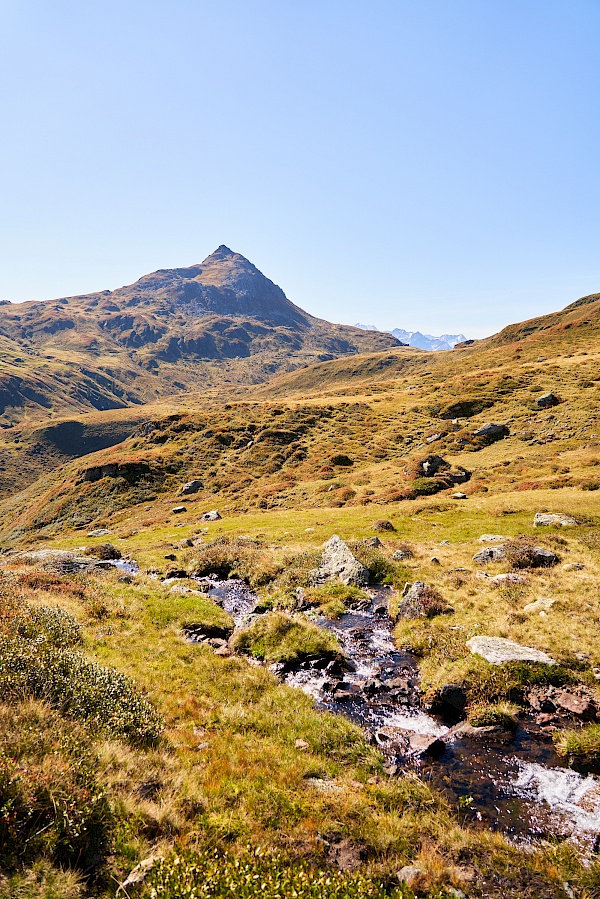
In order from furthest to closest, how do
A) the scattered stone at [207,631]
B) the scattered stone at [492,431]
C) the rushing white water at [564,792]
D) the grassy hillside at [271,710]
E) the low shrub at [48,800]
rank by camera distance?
the scattered stone at [492,431] → the scattered stone at [207,631] → the rushing white water at [564,792] → the grassy hillside at [271,710] → the low shrub at [48,800]

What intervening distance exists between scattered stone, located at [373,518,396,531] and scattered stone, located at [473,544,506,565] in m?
9.42

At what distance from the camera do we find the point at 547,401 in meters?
60.4

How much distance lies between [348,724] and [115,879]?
23.7 ft

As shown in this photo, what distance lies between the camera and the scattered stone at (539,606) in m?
16.4

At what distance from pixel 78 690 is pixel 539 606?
56.7 ft

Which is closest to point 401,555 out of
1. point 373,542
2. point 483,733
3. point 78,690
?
point 373,542

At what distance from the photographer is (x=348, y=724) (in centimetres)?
1129

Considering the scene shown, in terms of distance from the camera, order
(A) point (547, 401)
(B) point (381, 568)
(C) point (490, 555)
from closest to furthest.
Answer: (C) point (490, 555)
(B) point (381, 568)
(A) point (547, 401)

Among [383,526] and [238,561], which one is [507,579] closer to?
[383,526]

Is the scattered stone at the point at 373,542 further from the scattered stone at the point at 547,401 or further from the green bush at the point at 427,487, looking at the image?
the scattered stone at the point at 547,401

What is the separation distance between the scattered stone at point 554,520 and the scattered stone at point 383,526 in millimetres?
10369

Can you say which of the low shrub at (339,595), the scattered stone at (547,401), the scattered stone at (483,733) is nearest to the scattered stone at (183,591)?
the low shrub at (339,595)

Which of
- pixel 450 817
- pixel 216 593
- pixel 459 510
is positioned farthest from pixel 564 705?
pixel 459 510

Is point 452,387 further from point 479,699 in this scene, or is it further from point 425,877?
point 425,877
